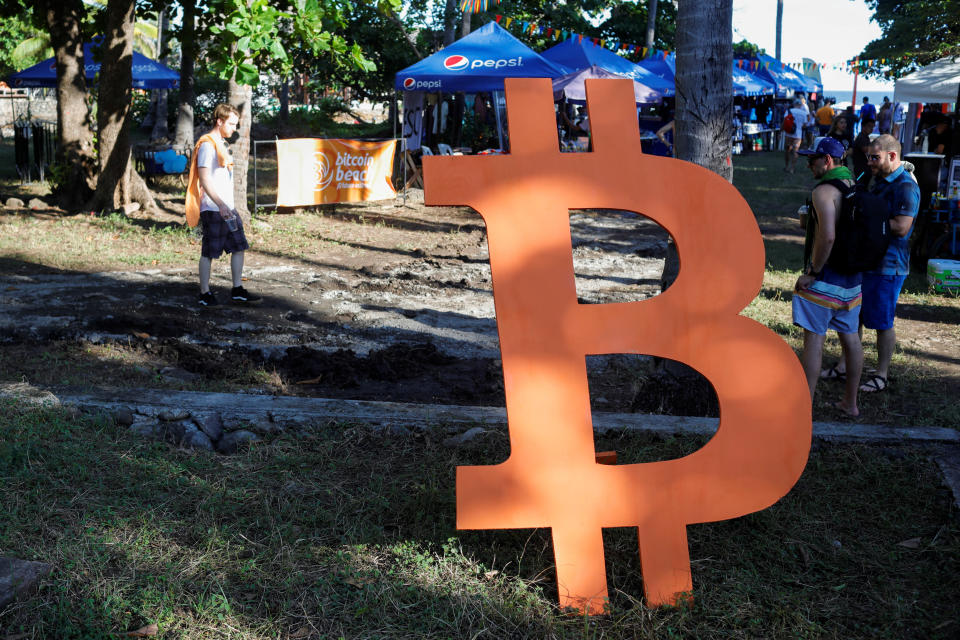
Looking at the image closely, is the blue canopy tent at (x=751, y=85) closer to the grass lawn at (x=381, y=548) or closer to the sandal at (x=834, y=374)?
the sandal at (x=834, y=374)

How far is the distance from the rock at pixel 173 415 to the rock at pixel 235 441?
0.27 meters

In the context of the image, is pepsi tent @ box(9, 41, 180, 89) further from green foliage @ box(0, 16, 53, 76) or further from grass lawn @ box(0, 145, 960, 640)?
grass lawn @ box(0, 145, 960, 640)

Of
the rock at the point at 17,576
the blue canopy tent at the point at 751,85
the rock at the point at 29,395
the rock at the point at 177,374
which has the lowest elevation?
the rock at the point at 17,576

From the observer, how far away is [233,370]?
5789 mm

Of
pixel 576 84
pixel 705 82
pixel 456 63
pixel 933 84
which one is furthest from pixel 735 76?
pixel 705 82

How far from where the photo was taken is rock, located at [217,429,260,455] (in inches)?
173

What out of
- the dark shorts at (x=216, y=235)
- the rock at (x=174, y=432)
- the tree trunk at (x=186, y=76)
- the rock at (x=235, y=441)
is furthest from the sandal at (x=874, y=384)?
the tree trunk at (x=186, y=76)

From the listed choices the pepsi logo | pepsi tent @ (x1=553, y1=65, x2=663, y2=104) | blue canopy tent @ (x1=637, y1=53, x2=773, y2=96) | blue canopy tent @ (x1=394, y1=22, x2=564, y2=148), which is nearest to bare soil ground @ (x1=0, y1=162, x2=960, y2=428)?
blue canopy tent @ (x1=394, y1=22, x2=564, y2=148)

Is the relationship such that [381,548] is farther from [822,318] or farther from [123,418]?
[822,318]

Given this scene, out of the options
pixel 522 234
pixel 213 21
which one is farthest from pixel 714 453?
pixel 213 21

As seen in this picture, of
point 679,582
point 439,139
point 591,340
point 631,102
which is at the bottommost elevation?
point 679,582

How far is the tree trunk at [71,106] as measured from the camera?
13047 millimetres

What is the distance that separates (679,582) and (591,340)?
0.97 m

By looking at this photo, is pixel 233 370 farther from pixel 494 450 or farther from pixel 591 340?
pixel 591 340
